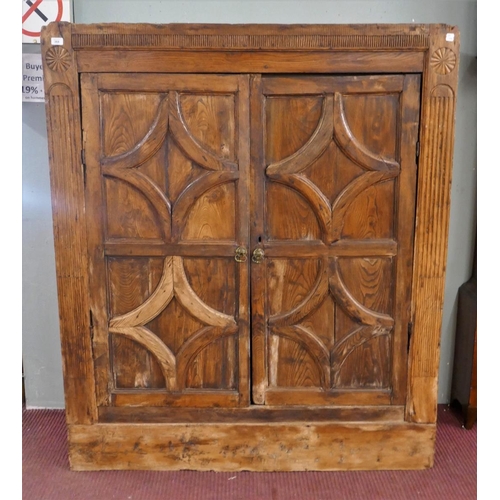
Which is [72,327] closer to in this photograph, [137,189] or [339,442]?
[137,189]

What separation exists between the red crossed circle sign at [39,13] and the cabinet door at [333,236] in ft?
3.73

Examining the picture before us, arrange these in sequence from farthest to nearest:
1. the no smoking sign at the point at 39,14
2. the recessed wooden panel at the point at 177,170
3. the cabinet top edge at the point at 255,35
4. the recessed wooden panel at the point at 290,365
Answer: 1. the no smoking sign at the point at 39,14
2. the recessed wooden panel at the point at 290,365
3. the recessed wooden panel at the point at 177,170
4. the cabinet top edge at the point at 255,35

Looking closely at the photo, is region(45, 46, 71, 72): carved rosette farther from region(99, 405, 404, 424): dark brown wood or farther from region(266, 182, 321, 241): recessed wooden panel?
region(99, 405, 404, 424): dark brown wood

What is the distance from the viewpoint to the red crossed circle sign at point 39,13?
2.54m

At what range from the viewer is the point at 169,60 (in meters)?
2.10

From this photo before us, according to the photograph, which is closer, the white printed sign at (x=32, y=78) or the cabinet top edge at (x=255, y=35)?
the cabinet top edge at (x=255, y=35)

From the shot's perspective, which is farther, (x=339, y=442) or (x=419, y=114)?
(x=339, y=442)

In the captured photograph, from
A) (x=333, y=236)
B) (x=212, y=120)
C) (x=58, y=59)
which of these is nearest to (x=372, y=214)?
(x=333, y=236)

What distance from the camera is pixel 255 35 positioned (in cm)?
206

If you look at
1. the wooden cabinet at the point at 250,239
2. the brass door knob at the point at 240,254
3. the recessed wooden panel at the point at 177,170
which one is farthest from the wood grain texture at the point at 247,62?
the brass door knob at the point at 240,254

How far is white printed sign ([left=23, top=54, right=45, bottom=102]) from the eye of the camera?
2.60 metres

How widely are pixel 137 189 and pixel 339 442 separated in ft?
4.63

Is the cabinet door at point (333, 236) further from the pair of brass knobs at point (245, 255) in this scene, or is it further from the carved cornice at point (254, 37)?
the carved cornice at point (254, 37)

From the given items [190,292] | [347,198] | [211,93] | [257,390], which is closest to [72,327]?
[190,292]
